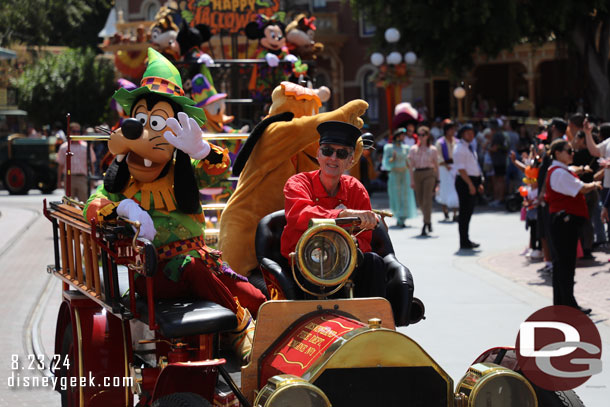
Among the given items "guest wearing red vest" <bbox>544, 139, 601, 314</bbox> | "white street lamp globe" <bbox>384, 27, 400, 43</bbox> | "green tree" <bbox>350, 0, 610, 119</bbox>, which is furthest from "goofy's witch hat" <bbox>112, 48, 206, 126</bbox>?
"white street lamp globe" <bbox>384, 27, 400, 43</bbox>

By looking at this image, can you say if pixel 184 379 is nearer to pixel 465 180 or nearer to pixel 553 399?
pixel 553 399

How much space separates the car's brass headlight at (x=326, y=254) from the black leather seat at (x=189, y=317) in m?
0.52

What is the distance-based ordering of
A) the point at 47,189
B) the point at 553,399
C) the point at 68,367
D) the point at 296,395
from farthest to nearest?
the point at 47,189 → the point at 68,367 → the point at 553,399 → the point at 296,395

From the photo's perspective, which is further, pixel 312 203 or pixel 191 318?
pixel 312 203

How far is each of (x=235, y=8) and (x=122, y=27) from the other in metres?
20.5

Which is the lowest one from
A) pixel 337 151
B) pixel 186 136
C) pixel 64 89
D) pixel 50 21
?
pixel 337 151

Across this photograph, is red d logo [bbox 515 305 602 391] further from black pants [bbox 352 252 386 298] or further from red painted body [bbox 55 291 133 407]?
red painted body [bbox 55 291 133 407]

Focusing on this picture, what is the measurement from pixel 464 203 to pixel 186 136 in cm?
871

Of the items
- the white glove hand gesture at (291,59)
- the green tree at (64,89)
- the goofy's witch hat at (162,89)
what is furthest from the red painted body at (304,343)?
the green tree at (64,89)

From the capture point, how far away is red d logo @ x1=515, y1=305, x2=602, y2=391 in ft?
14.7

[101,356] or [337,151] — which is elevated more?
[337,151]

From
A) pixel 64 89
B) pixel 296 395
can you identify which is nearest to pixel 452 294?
pixel 296 395

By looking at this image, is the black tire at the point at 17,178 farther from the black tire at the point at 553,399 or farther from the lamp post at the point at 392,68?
the black tire at the point at 553,399

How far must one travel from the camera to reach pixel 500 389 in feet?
13.3
